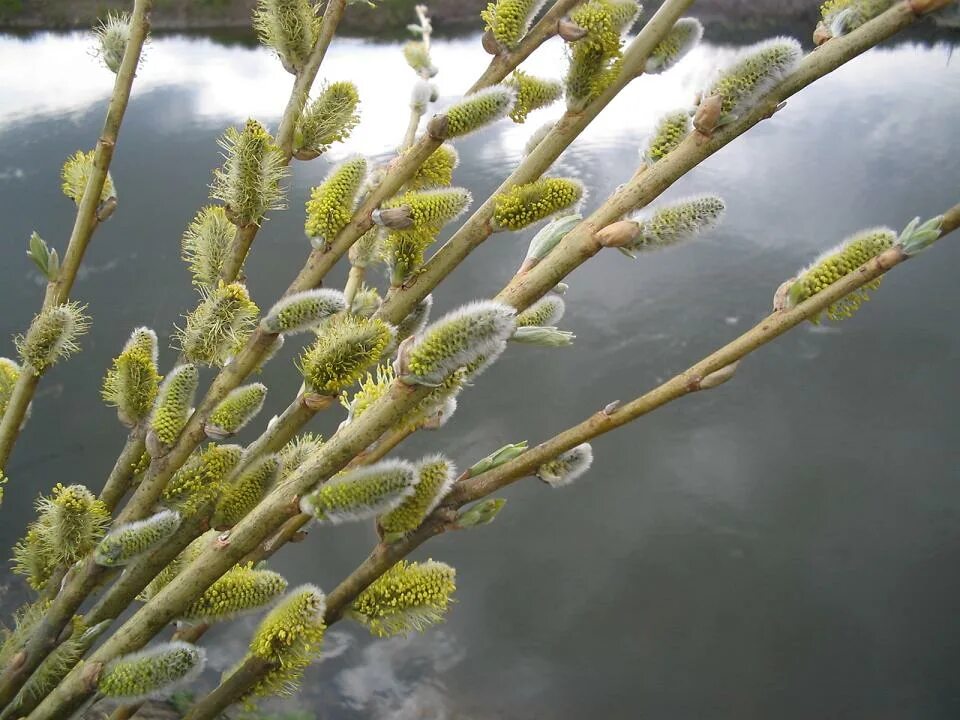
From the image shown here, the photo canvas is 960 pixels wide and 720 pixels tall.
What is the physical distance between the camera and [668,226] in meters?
0.26

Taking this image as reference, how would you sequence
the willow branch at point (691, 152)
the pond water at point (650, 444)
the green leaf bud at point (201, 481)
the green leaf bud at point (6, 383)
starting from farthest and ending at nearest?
the pond water at point (650, 444) → the green leaf bud at point (6, 383) → the green leaf bud at point (201, 481) → the willow branch at point (691, 152)

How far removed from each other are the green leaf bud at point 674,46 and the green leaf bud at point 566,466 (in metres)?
0.18

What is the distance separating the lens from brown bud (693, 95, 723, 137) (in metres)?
0.25

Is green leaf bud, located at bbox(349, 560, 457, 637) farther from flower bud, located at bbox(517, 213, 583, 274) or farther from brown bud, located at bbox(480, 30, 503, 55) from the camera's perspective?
brown bud, located at bbox(480, 30, 503, 55)

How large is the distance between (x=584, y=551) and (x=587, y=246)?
107cm

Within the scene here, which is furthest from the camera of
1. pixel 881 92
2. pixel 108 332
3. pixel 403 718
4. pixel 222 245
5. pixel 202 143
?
pixel 881 92

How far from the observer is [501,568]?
4.01ft

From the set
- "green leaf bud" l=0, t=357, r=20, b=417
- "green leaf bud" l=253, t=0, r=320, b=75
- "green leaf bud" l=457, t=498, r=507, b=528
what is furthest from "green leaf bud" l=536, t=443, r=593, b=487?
"green leaf bud" l=0, t=357, r=20, b=417

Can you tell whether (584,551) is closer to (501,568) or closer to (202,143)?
(501,568)

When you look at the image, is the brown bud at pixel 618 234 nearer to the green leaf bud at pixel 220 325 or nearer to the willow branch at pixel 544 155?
the willow branch at pixel 544 155

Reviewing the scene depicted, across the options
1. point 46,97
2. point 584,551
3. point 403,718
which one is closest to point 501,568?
point 584,551

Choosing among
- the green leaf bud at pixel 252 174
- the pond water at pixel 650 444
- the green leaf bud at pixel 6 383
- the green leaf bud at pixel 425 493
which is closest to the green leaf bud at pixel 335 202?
the green leaf bud at pixel 252 174

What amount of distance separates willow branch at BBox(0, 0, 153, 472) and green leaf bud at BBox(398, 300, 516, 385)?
266 millimetres

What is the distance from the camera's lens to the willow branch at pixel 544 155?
0.29 metres
